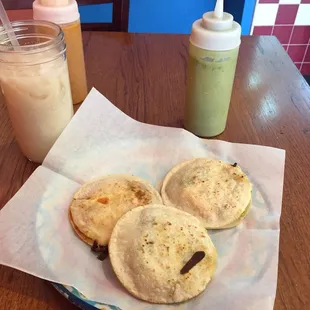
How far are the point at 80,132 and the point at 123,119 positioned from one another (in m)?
0.11

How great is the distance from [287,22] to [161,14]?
2.46ft

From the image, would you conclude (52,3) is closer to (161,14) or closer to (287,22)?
(161,14)

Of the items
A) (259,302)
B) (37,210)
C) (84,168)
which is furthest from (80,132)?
(259,302)

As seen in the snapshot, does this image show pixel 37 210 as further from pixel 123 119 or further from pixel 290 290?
pixel 290 290

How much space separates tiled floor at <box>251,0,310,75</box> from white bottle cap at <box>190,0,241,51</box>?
149 centimetres

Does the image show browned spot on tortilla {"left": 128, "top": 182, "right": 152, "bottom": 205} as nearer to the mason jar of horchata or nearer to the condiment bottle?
the mason jar of horchata

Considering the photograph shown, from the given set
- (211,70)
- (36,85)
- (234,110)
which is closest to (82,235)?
(36,85)

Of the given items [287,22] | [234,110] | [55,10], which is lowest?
[287,22]

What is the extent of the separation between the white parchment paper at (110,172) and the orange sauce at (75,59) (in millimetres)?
117

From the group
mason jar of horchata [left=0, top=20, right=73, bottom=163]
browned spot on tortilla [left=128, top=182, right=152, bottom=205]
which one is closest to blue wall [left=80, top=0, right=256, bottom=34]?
mason jar of horchata [left=0, top=20, right=73, bottom=163]

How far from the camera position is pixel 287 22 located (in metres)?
2.21

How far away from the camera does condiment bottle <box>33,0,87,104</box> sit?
0.84 meters

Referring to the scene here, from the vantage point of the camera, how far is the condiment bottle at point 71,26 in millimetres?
835

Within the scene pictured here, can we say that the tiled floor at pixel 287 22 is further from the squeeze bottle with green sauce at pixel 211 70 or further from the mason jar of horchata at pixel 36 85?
the mason jar of horchata at pixel 36 85
